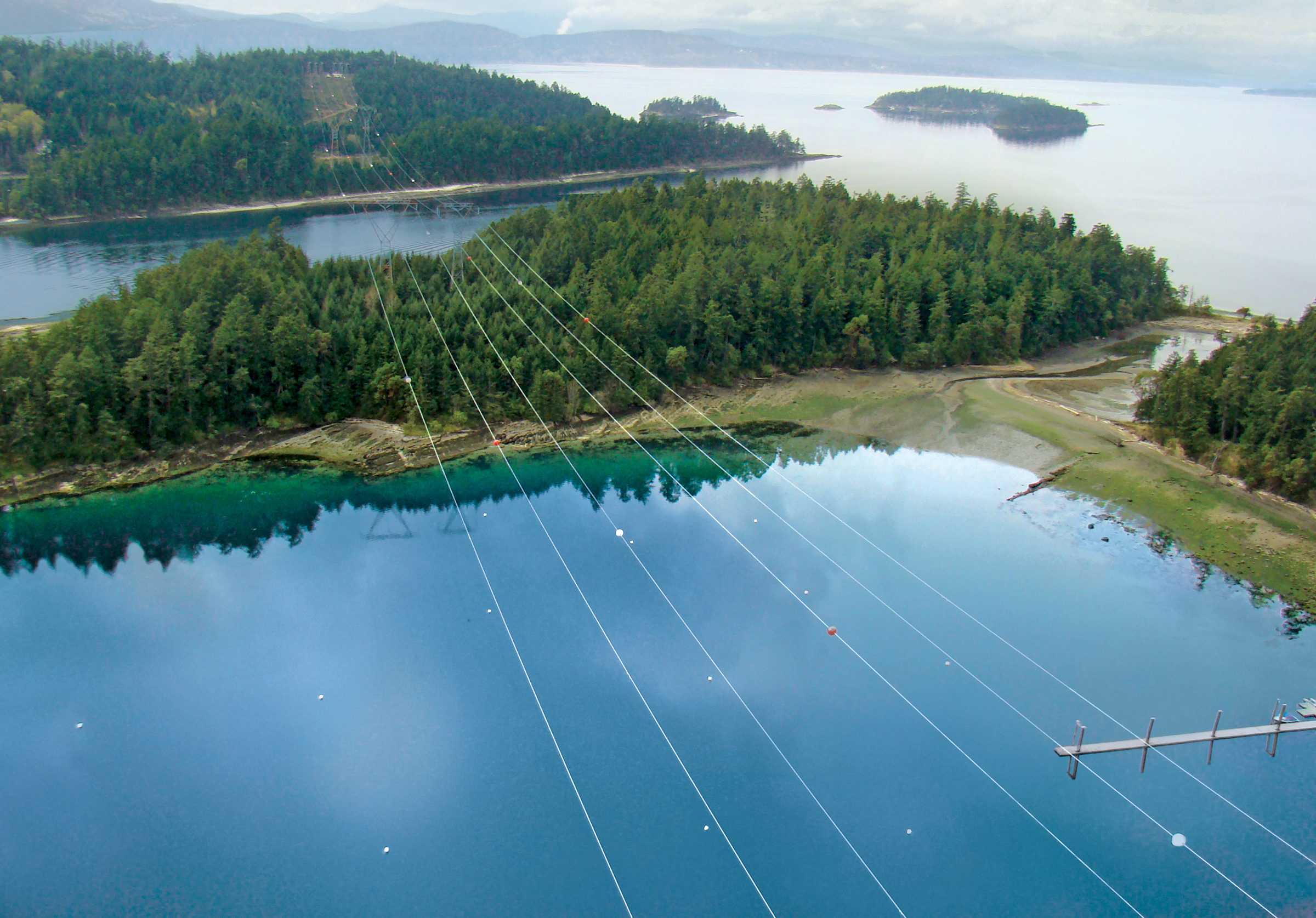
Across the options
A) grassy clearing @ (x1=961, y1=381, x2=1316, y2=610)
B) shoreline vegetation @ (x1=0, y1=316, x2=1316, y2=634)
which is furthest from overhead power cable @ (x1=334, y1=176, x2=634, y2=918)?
grassy clearing @ (x1=961, y1=381, x2=1316, y2=610)

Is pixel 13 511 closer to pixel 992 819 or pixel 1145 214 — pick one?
pixel 992 819

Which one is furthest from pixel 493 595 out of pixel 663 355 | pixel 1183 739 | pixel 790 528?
pixel 1183 739

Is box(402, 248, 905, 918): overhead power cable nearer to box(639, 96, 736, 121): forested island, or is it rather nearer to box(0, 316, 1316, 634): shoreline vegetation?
box(0, 316, 1316, 634): shoreline vegetation

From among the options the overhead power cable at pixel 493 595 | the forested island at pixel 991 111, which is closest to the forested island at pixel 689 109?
the forested island at pixel 991 111

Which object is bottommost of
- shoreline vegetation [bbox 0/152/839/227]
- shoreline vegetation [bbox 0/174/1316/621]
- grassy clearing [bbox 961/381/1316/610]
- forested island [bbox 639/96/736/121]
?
grassy clearing [bbox 961/381/1316/610]

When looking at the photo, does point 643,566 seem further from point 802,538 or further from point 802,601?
point 802,538

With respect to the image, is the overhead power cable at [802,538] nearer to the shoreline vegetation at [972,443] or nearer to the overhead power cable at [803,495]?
the overhead power cable at [803,495]
